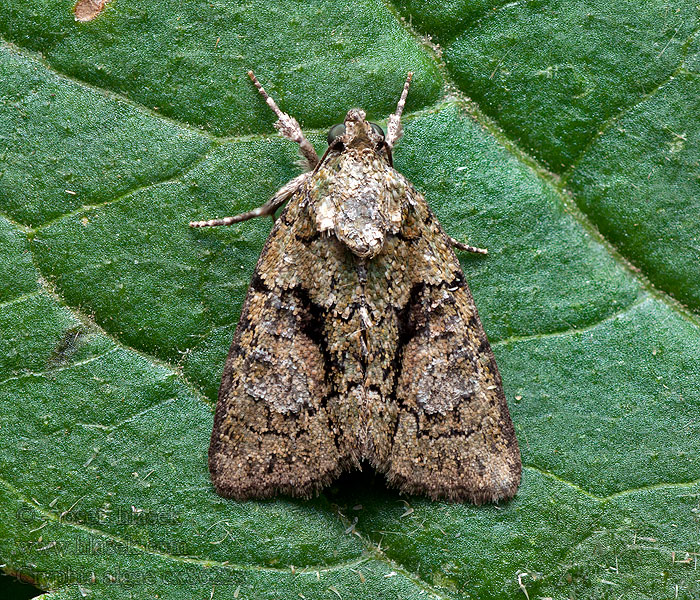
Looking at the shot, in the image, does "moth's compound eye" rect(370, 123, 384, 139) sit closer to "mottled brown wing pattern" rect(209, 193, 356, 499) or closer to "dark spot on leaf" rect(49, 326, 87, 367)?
"mottled brown wing pattern" rect(209, 193, 356, 499)

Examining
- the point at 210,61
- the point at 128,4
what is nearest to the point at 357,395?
the point at 210,61

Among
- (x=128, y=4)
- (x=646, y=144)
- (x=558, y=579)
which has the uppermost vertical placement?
(x=128, y=4)

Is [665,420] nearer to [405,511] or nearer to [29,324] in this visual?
[405,511]

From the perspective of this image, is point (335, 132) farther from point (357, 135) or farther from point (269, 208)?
point (269, 208)

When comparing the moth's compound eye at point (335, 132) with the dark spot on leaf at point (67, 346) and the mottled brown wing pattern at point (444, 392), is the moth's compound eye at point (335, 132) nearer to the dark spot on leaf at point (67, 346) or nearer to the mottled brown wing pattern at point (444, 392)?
the mottled brown wing pattern at point (444, 392)

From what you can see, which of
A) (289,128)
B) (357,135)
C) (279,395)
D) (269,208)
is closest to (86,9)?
(289,128)

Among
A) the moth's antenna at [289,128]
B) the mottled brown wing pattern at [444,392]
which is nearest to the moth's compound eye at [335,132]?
the moth's antenna at [289,128]
